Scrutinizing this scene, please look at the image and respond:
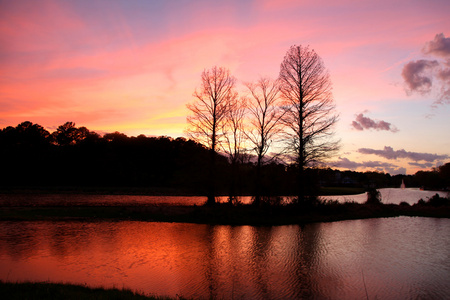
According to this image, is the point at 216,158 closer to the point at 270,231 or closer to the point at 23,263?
the point at 270,231

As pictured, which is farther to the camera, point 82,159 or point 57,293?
point 82,159

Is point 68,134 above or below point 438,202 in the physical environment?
above

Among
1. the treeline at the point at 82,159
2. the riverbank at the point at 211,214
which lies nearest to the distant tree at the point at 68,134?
the treeline at the point at 82,159

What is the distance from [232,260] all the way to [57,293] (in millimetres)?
6805

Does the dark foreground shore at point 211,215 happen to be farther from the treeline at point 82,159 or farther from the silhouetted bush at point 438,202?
the treeline at point 82,159

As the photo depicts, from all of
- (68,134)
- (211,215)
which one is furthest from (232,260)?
(68,134)

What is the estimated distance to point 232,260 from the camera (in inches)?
477

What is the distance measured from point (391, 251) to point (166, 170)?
257ft

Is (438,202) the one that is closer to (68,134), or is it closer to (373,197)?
(373,197)

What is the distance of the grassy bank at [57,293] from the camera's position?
669 centimetres

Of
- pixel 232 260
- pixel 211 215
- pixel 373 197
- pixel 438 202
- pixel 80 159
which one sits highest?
pixel 80 159

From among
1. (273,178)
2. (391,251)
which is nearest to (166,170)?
(273,178)

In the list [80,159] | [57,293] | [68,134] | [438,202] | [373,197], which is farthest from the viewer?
[68,134]

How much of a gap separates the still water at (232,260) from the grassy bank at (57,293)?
1177mm
